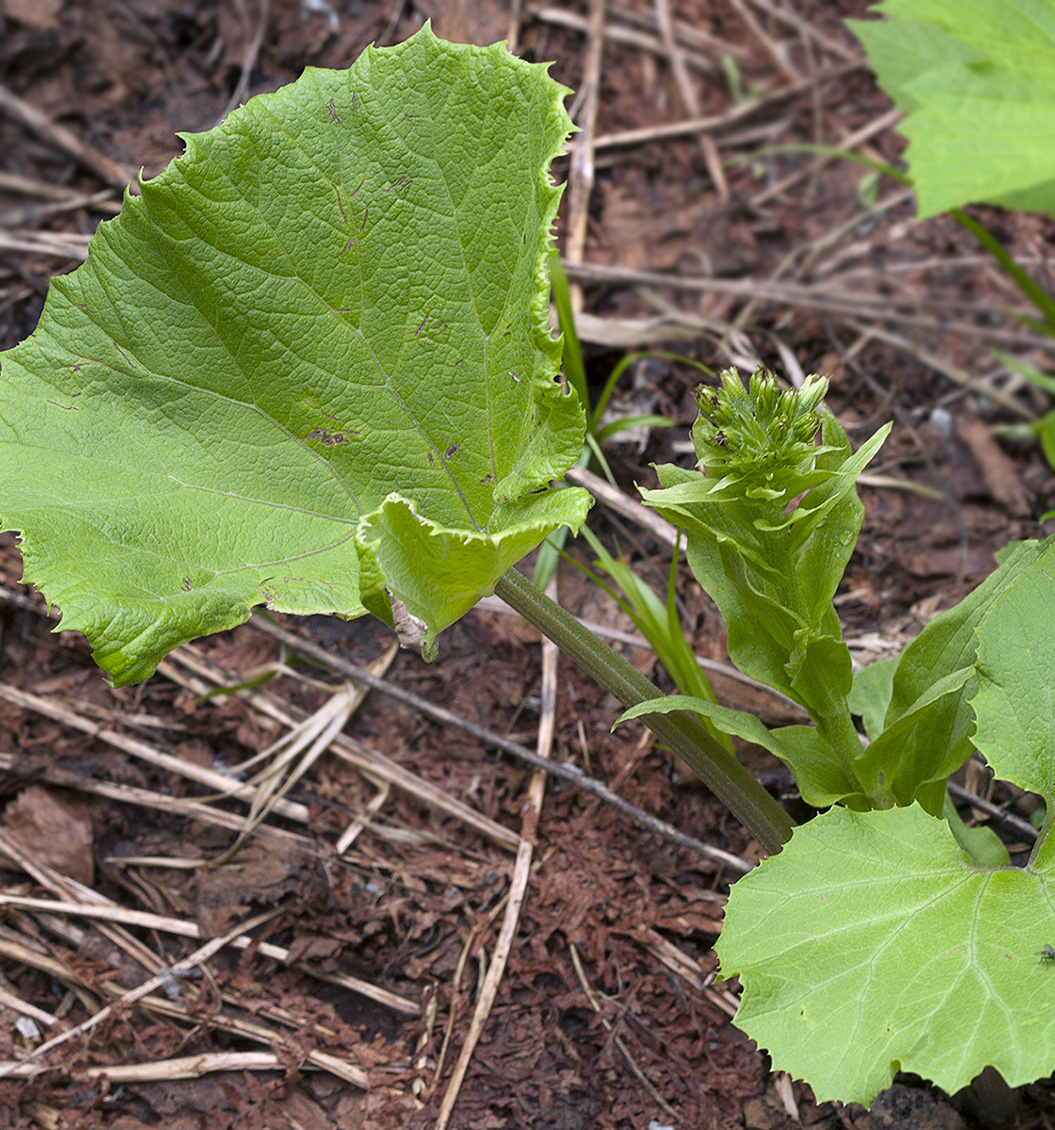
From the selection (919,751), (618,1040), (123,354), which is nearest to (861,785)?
(919,751)

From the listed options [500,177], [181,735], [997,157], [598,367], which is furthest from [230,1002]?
[997,157]

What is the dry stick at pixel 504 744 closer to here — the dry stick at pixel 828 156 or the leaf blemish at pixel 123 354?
the leaf blemish at pixel 123 354

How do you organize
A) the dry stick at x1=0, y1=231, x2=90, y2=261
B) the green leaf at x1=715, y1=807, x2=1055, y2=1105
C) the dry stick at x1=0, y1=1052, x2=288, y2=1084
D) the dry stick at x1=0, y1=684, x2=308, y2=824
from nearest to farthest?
the green leaf at x1=715, y1=807, x2=1055, y2=1105 < the dry stick at x1=0, y1=1052, x2=288, y2=1084 < the dry stick at x1=0, y1=684, x2=308, y2=824 < the dry stick at x1=0, y1=231, x2=90, y2=261

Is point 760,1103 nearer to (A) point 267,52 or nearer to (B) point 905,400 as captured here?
(B) point 905,400

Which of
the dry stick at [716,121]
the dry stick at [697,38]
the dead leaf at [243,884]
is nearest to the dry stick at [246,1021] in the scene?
the dead leaf at [243,884]

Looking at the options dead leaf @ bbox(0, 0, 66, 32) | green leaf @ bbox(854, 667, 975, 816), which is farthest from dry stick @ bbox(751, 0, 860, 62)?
green leaf @ bbox(854, 667, 975, 816)

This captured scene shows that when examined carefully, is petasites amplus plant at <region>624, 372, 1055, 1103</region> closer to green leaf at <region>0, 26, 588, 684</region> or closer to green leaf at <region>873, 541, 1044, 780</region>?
green leaf at <region>873, 541, 1044, 780</region>

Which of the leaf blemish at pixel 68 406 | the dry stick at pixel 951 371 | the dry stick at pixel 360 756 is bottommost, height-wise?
the dry stick at pixel 360 756
